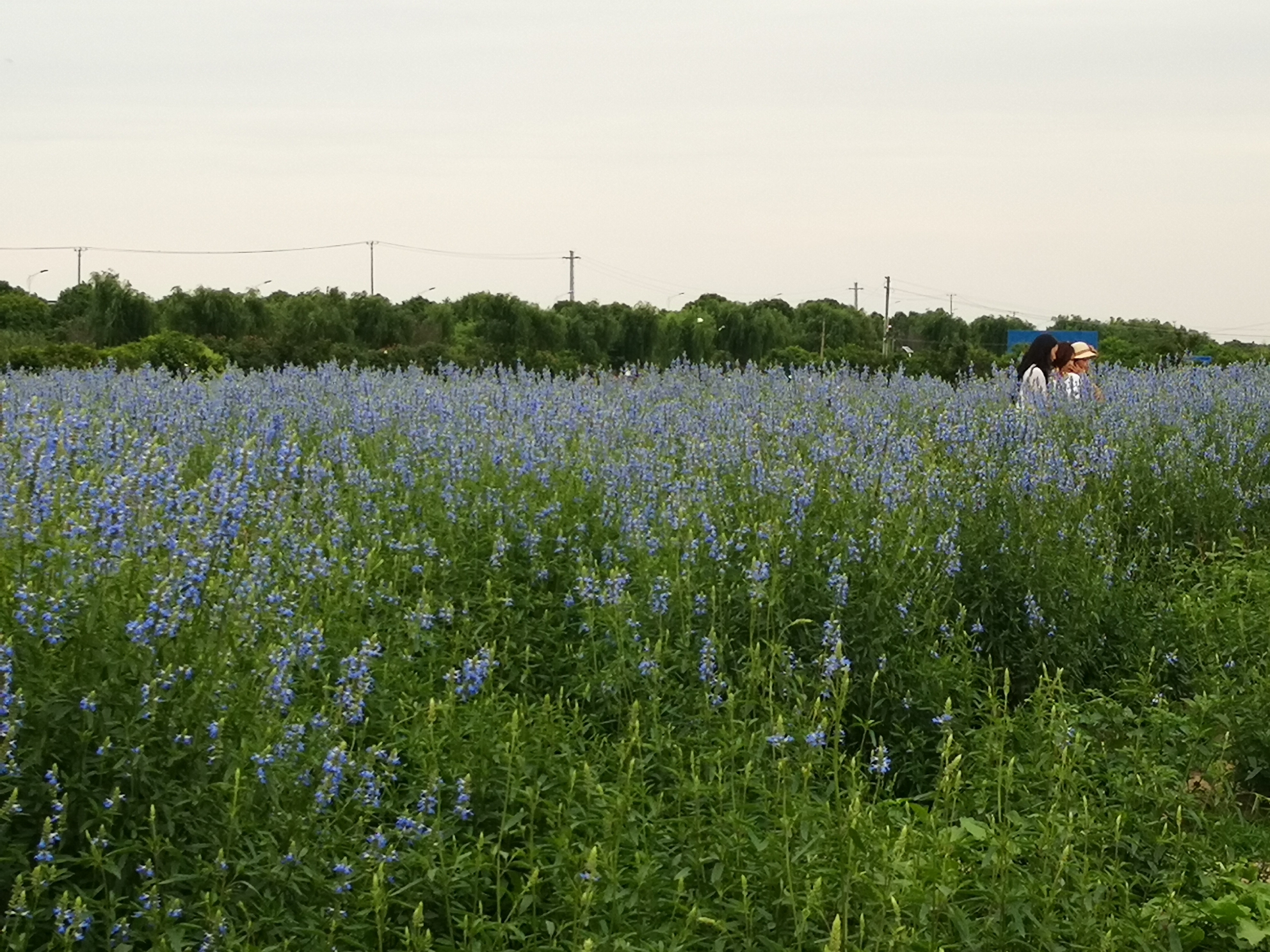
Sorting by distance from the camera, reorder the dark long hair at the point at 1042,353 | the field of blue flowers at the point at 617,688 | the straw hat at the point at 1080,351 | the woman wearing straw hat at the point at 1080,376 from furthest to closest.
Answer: the straw hat at the point at 1080,351
the dark long hair at the point at 1042,353
the woman wearing straw hat at the point at 1080,376
the field of blue flowers at the point at 617,688

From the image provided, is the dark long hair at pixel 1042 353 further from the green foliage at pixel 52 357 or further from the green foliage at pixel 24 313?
the green foliage at pixel 24 313

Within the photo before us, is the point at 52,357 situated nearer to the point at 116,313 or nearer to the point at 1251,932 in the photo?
the point at 116,313

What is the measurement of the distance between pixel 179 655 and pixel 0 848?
0.61m

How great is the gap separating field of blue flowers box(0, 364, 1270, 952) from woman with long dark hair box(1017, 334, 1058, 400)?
209 centimetres

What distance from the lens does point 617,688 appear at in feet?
15.7

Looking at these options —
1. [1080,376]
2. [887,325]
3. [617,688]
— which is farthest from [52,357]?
[887,325]

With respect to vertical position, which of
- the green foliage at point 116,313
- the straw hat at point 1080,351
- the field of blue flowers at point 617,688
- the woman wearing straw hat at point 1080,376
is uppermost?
the green foliage at point 116,313

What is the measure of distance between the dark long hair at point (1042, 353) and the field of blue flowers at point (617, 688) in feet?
8.40

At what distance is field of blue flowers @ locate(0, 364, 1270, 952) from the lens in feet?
10.9

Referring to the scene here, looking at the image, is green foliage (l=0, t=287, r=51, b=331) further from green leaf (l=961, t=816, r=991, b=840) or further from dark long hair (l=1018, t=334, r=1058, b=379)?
green leaf (l=961, t=816, r=991, b=840)

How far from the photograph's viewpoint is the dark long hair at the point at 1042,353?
10734mm

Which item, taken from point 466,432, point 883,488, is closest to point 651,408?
point 466,432

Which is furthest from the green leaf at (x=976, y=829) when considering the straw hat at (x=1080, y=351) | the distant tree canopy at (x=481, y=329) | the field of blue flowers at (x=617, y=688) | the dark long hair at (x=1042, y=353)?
the distant tree canopy at (x=481, y=329)

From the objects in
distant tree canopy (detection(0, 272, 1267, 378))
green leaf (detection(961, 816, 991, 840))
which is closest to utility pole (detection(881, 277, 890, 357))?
distant tree canopy (detection(0, 272, 1267, 378))
